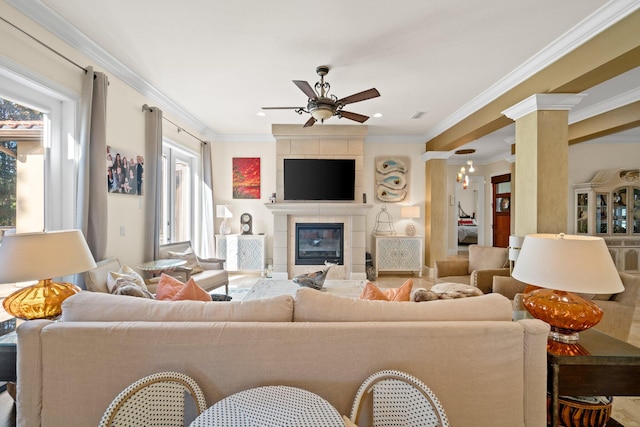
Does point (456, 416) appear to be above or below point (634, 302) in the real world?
below

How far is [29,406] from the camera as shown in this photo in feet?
4.26

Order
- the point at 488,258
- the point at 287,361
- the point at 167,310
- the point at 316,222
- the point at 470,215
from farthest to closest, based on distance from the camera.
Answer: the point at 470,215, the point at 316,222, the point at 488,258, the point at 167,310, the point at 287,361

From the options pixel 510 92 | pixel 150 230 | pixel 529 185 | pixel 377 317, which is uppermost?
pixel 510 92

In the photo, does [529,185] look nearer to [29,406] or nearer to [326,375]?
[326,375]

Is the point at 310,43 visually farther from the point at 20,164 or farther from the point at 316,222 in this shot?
the point at 316,222

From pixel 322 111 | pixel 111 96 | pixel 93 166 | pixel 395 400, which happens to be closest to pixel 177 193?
pixel 111 96

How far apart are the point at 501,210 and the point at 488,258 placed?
4.96m

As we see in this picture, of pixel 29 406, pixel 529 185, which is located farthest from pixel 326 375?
pixel 529 185

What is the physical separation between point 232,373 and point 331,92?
10.9 feet

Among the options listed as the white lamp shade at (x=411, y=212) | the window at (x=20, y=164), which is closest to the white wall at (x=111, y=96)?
the window at (x=20, y=164)

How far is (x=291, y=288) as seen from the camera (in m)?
3.36

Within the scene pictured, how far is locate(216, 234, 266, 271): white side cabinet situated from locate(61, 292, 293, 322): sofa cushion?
4.20 m

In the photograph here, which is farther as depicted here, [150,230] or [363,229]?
[363,229]

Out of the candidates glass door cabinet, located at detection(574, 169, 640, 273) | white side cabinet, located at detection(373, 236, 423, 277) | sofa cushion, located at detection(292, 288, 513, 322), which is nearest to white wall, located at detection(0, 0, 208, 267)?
sofa cushion, located at detection(292, 288, 513, 322)
